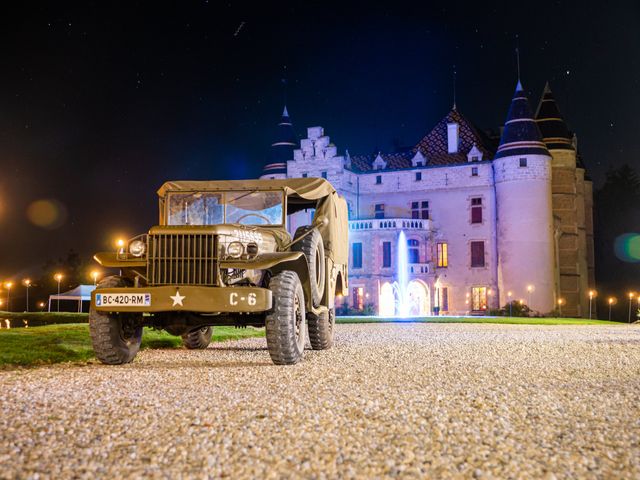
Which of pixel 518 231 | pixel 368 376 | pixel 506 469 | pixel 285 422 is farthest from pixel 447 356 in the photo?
pixel 518 231

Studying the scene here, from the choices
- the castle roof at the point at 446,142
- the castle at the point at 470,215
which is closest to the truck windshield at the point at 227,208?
the castle at the point at 470,215

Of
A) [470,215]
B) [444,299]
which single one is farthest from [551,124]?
[444,299]

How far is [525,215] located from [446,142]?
7.95m

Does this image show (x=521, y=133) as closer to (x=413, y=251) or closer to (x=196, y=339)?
(x=413, y=251)

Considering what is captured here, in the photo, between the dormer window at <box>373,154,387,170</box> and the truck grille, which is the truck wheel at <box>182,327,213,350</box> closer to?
the truck grille

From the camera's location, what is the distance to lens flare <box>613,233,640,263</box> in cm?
5491

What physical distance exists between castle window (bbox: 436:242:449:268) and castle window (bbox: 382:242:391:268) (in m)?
3.64

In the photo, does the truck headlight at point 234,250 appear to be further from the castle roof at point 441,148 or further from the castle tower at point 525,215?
the castle roof at point 441,148

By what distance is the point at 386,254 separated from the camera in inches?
1630

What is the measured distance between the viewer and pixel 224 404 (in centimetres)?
600

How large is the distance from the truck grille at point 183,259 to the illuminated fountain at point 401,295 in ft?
108

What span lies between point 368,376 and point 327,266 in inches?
131

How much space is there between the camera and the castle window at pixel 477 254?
139 feet

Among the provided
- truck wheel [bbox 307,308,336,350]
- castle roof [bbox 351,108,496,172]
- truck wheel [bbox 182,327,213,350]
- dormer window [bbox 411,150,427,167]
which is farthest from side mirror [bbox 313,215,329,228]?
dormer window [bbox 411,150,427,167]
